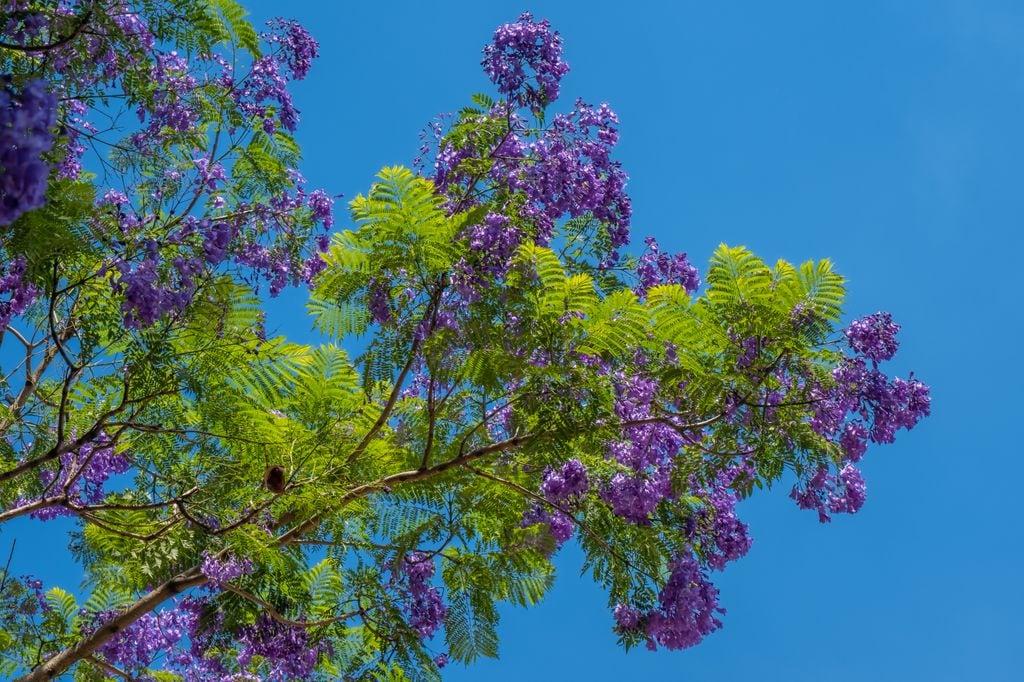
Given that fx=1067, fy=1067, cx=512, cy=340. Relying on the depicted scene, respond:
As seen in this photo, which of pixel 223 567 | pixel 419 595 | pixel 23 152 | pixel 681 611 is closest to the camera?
pixel 23 152

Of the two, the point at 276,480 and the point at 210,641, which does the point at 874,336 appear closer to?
the point at 276,480

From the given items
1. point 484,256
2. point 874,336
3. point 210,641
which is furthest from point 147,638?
point 874,336

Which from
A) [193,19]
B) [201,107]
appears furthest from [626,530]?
[201,107]

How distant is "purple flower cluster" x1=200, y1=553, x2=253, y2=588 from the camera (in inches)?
217

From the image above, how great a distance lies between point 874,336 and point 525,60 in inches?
109

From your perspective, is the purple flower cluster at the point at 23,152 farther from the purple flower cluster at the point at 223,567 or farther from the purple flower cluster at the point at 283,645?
the purple flower cluster at the point at 283,645

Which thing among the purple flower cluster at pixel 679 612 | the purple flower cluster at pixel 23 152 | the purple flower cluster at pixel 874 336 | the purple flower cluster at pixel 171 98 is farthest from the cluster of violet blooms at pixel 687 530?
the purple flower cluster at pixel 23 152

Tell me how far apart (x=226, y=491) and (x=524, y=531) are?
6.02 ft

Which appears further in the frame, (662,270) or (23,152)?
(662,270)

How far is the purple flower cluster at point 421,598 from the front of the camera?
6543mm

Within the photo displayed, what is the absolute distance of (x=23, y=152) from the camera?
8.34 ft

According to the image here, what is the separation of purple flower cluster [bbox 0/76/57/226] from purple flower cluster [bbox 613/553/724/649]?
4.56 meters

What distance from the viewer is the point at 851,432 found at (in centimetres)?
618

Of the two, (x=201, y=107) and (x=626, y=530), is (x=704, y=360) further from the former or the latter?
(x=201, y=107)
